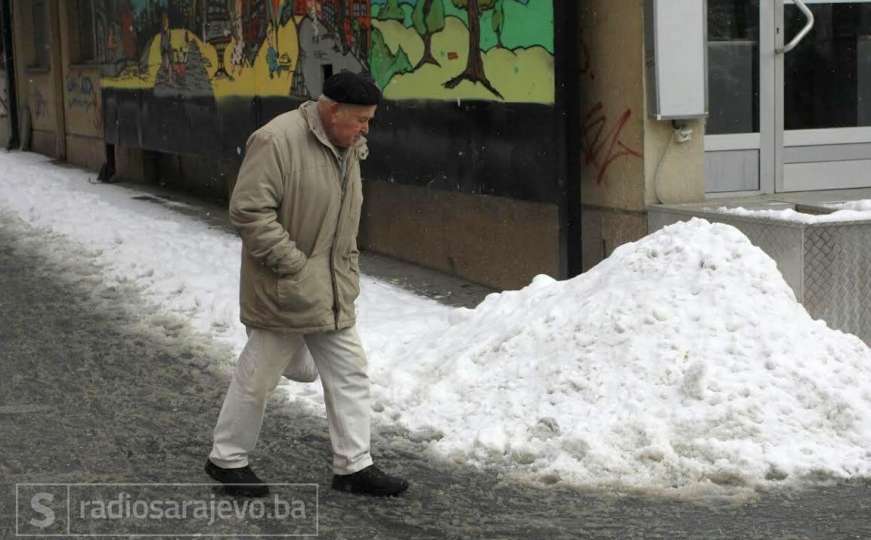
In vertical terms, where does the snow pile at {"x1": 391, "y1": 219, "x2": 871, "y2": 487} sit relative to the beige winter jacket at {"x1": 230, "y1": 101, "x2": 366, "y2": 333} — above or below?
below

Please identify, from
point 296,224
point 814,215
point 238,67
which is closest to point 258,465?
point 296,224

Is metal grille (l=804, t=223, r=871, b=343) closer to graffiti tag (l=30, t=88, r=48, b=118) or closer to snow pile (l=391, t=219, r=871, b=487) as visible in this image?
snow pile (l=391, t=219, r=871, b=487)

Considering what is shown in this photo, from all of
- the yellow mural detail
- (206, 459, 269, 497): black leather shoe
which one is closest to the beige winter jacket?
(206, 459, 269, 497): black leather shoe

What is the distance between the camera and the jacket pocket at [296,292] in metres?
5.60

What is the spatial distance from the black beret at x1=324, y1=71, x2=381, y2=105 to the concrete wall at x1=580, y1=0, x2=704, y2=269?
3.77 meters

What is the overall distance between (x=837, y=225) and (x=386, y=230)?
5833 millimetres

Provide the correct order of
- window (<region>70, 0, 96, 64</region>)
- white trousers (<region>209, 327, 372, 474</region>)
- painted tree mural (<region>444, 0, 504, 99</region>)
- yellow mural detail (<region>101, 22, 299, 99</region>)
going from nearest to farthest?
white trousers (<region>209, 327, 372, 474</region>), painted tree mural (<region>444, 0, 504, 99</region>), yellow mural detail (<region>101, 22, 299, 99</region>), window (<region>70, 0, 96, 64</region>)

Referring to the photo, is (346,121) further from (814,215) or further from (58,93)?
(58,93)

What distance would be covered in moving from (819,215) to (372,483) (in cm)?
357

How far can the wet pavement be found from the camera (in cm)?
541

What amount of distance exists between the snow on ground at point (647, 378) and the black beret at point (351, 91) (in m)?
1.74

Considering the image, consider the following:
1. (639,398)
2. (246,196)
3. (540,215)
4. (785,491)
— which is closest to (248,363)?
(246,196)

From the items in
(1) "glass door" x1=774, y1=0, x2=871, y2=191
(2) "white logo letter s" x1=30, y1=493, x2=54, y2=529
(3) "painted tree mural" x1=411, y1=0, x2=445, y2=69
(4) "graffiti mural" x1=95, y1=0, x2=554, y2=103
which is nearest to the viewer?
(2) "white logo letter s" x1=30, y1=493, x2=54, y2=529

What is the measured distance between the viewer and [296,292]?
5598mm
